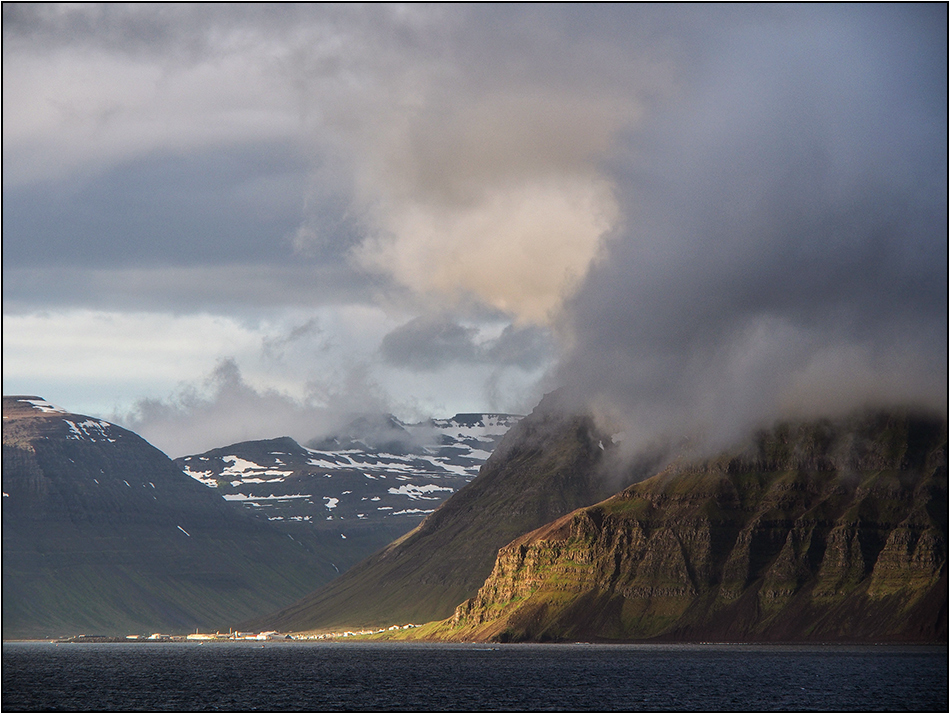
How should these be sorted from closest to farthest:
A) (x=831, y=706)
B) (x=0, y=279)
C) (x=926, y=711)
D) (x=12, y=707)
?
1. (x=0, y=279)
2. (x=926, y=711)
3. (x=831, y=706)
4. (x=12, y=707)

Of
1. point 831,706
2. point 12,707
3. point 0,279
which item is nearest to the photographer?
point 0,279

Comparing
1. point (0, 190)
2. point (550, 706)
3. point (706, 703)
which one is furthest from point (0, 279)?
point (706, 703)

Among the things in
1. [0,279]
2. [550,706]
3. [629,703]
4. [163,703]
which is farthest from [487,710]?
[0,279]

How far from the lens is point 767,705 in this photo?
18050 centimetres

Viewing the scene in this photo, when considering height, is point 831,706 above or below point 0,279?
below

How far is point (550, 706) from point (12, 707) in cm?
8190

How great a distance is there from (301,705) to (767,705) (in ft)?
224

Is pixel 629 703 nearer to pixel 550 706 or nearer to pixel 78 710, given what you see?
pixel 550 706

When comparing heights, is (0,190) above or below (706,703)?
above

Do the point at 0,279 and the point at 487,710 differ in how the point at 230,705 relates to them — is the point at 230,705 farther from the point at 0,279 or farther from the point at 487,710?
the point at 0,279

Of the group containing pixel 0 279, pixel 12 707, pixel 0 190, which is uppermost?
pixel 0 190

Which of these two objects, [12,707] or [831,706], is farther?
[12,707]

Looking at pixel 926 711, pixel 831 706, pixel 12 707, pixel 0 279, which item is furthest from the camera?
pixel 12 707

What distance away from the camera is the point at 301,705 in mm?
186500
